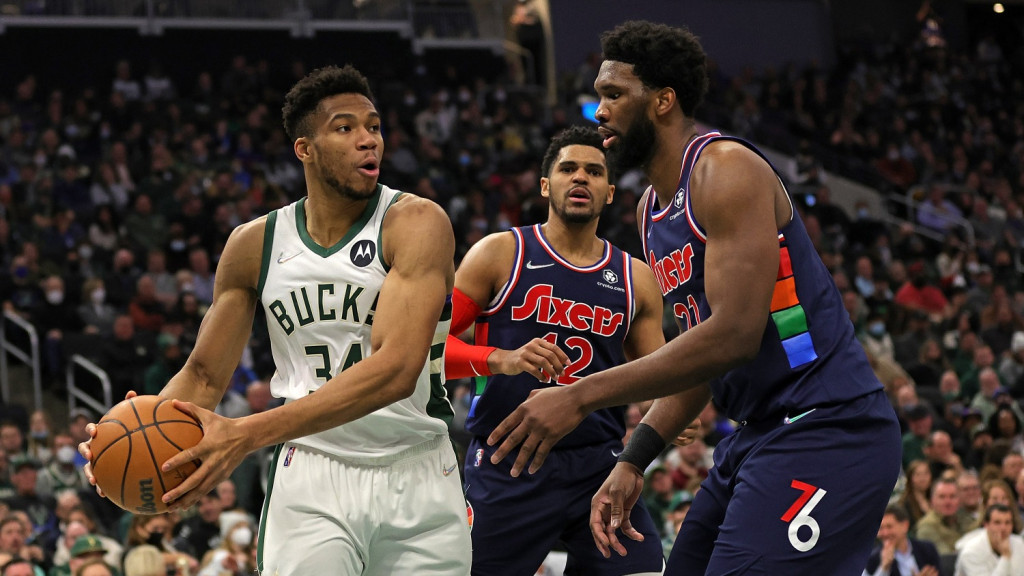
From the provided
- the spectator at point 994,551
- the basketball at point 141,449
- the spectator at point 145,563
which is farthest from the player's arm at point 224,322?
the spectator at point 994,551

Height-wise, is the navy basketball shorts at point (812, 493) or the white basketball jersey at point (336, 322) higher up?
the white basketball jersey at point (336, 322)

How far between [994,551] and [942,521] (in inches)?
34.9

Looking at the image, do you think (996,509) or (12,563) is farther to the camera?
(996,509)

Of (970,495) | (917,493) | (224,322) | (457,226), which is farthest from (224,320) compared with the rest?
(457,226)

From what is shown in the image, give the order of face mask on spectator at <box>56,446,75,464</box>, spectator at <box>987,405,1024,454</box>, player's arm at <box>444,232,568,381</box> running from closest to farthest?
player's arm at <box>444,232,568,381</box>, face mask on spectator at <box>56,446,75,464</box>, spectator at <box>987,405,1024,454</box>

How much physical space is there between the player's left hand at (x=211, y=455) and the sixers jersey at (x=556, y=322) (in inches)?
77.0

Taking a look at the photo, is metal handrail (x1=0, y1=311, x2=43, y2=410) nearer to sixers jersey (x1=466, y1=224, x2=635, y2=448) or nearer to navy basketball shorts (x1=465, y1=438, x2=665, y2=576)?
sixers jersey (x1=466, y1=224, x2=635, y2=448)

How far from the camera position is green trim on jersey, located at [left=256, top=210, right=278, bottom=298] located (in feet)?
14.1

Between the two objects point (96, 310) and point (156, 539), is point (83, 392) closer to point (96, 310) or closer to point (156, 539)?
point (96, 310)

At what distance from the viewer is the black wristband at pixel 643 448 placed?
4242 millimetres

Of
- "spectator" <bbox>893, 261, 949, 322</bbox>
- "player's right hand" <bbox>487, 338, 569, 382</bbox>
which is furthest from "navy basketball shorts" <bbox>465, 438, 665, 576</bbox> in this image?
"spectator" <bbox>893, 261, 949, 322</bbox>

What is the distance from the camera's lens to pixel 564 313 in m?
5.49

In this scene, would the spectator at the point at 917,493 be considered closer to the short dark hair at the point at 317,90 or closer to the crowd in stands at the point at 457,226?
the crowd in stands at the point at 457,226

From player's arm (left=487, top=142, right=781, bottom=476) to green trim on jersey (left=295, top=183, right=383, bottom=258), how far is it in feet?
3.43
